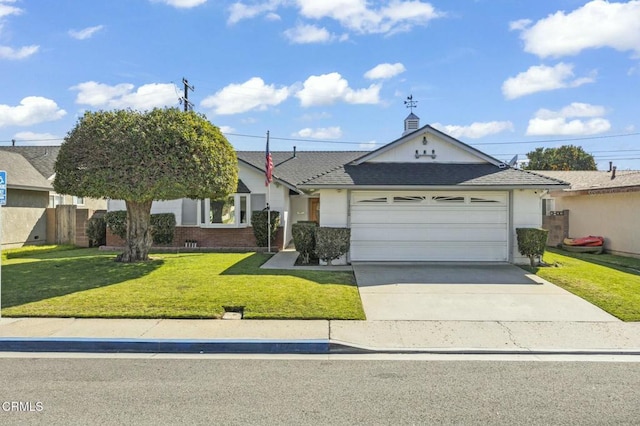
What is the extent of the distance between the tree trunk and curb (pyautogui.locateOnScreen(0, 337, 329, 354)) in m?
6.83

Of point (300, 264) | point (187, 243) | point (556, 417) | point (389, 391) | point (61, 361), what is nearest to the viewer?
point (556, 417)

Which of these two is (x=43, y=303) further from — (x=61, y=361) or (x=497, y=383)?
(x=497, y=383)

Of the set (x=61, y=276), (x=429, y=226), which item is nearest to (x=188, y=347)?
(x=61, y=276)

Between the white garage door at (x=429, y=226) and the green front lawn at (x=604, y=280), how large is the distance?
1806 millimetres

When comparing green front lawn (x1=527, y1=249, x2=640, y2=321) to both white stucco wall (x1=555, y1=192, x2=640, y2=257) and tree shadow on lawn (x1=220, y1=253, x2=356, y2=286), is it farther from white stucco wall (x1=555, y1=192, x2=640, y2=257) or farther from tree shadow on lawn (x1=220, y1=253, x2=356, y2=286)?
tree shadow on lawn (x1=220, y1=253, x2=356, y2=286)

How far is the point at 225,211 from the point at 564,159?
4686cm

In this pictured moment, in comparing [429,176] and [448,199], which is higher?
[429,176]

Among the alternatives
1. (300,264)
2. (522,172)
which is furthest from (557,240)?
(300,264)

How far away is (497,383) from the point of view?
196 inches

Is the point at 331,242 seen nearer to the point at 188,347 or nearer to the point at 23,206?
the point at 188,347

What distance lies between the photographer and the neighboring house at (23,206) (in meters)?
18.1

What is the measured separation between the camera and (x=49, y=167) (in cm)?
2297

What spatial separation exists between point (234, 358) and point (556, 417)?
12.4 ft

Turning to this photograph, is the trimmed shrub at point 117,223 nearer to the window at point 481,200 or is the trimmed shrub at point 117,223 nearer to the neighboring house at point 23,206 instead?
the neighboring house at point 23,206
